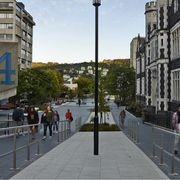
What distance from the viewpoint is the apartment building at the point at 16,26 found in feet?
345

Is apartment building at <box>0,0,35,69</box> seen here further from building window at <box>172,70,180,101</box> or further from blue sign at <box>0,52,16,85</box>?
blue sign at <box>0,52,16,85</box>

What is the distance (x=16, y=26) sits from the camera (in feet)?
352

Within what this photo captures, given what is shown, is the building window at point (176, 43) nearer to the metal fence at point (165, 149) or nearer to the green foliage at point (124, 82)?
the metal fence at point (165, 149)

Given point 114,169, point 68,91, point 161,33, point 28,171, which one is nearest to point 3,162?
point 28,171

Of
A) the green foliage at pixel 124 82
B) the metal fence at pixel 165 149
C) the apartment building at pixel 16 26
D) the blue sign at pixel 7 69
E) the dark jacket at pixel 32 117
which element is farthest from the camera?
the apartment building at pixel 16 26

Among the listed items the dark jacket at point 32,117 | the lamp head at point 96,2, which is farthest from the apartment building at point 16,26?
the lamp head at point 96,2

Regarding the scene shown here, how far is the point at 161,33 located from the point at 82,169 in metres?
34.1

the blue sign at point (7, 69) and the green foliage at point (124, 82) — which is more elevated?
the green foliage at point (124, 82)

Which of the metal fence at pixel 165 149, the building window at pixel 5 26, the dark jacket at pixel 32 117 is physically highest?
the building window at pixel 5 26

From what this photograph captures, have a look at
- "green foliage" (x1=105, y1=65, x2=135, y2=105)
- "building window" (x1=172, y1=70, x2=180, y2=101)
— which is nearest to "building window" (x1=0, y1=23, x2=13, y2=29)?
"green foliage" (x1=105, y1=65, x2=135, y2=105)

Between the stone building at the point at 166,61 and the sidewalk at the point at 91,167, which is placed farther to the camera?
the stone building at the point at 166,61

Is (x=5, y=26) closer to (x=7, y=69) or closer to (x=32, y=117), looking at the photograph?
(x=7, y=69)

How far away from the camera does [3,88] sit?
2198 cm

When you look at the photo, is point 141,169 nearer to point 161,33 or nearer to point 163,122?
point 163,122
